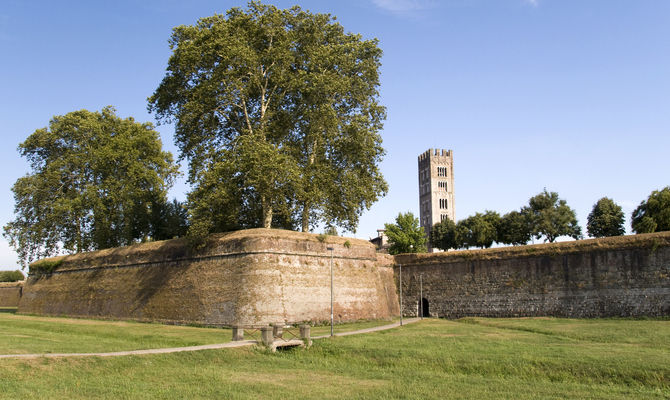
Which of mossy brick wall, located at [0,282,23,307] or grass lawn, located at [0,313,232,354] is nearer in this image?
grass lawn, located at [0,313,232,354]

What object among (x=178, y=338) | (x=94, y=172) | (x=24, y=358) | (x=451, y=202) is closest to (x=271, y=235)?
(x=178, y=338)

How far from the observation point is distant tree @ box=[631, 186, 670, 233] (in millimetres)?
49938

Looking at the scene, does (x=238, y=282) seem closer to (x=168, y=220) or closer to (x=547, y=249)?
(x=547, y=249)

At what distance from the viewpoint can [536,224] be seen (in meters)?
65.5

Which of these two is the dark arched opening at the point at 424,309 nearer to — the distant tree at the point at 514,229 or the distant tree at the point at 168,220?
the distant tree at the point at 168,220

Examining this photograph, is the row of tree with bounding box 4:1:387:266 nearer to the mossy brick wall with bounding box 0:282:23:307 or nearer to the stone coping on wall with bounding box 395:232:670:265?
the stone coping on wall with bounding box 395:232:670:265

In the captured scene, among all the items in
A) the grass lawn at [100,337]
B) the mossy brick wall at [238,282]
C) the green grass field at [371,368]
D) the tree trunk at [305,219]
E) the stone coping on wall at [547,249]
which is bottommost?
the green grass field at [371,368]

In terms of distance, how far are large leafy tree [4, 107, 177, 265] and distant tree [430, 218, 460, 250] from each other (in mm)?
42222

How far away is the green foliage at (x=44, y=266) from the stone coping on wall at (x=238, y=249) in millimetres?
4327

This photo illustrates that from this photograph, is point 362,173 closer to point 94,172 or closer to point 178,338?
point 178,338

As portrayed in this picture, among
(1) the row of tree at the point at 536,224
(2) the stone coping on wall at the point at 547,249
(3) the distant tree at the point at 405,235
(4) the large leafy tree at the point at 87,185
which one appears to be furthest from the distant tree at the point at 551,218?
(4) the large leafy tree at the point at 87,185

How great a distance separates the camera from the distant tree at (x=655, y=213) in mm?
49938

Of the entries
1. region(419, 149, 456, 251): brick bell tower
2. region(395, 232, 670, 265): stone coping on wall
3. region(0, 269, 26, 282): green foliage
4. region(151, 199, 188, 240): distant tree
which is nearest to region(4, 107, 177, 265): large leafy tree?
region(151, 199, 188, 240): distant tree

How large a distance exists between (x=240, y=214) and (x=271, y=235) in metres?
8.16
